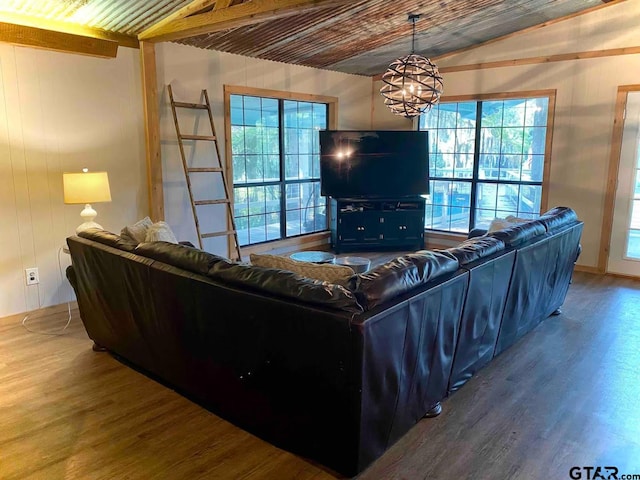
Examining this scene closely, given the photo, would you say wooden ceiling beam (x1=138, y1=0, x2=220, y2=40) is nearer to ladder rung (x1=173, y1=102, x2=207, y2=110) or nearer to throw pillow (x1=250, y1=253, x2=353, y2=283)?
ladder rung (x1=173, y1=102, x2=207, y2=110)

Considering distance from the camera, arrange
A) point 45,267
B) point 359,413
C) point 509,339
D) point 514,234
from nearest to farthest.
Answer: point 359,413, point 514,234, point 509,339, point 45,267

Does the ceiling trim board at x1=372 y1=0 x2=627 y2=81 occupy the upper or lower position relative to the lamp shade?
upper

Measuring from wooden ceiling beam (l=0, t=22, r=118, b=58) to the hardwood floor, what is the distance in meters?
2.39

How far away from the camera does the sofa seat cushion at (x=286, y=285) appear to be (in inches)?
78.8

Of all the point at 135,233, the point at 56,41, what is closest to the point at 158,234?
the point at 135,233

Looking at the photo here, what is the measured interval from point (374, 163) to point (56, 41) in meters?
4.05

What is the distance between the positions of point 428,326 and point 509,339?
1379 mm

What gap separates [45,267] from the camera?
4375 mm

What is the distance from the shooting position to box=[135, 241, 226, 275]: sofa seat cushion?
252 centimetres

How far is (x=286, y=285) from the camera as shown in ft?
7.06

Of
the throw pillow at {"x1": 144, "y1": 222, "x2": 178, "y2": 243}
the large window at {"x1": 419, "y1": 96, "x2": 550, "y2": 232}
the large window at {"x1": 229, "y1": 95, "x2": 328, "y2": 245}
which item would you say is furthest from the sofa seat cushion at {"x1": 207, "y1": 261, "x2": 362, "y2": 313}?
the large window at {"x1": 419, "y1": 96, "x2": 550, "y2": 232}

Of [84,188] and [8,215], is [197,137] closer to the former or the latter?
[84,188]

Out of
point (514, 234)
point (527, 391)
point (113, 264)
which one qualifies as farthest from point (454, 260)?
point (113, 264)

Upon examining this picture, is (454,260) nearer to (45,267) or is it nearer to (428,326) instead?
(428,326)
